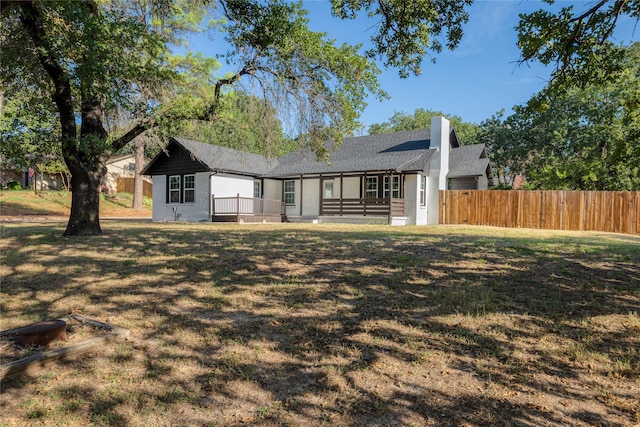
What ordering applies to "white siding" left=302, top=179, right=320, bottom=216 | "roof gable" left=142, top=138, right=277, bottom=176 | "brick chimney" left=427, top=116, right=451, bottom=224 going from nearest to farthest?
1. "roof gable" left=142, top=138, right=277, bottom=176
2. "brick chimney" left=427, top=116, right=451, bottom=224
3. "white siding" left=302, top=179, right=320, bottom=216

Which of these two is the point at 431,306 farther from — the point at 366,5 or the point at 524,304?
the point at 366,5

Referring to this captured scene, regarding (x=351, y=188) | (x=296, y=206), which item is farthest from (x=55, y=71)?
(x=296, y=206)

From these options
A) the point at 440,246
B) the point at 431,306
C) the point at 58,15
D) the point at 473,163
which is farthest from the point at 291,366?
the point at 473,163

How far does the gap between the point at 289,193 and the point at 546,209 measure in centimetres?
1549

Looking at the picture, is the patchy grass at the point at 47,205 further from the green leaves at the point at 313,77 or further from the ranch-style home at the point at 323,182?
the green leaves at the point at 313,77

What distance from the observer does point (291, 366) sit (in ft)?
12.0

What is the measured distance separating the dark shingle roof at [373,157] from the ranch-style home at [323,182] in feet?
0.20

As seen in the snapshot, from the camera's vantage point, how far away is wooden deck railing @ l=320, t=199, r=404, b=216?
21500mm

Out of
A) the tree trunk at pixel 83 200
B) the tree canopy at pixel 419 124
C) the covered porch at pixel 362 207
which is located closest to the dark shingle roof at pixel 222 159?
the covered porch at pixel 362 207

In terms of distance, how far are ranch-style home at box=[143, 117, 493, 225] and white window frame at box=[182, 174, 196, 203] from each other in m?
0.06

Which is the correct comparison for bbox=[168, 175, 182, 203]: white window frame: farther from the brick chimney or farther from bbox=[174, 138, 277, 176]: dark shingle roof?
the brick chimney

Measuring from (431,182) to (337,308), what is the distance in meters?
19.6

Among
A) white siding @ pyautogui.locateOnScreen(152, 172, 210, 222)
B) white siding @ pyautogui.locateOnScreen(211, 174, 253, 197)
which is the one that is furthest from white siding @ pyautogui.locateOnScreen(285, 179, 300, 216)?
white siding @ pyautogui.locateOnScreen(152, 172, 210, 222)

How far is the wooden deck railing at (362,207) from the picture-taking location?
21.5 m
